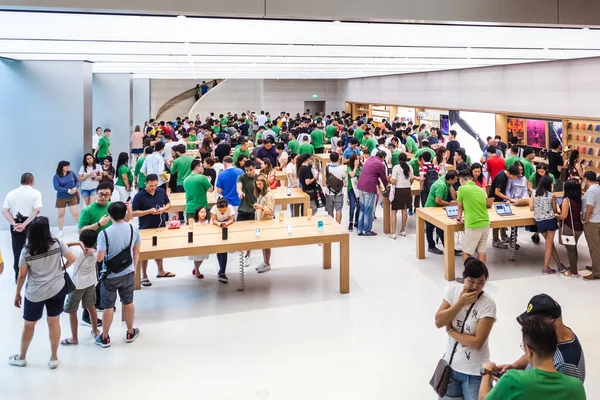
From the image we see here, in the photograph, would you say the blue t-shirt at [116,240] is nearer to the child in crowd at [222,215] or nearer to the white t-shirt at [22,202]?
the child in crowd at [222,215]

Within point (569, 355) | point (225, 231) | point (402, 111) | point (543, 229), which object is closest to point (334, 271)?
point (225, 231)

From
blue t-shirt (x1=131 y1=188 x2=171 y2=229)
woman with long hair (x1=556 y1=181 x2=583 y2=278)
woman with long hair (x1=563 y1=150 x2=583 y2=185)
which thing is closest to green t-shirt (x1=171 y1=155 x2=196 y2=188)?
blue t-shirt (x1=131 y1=188 x2=171 y2=229)

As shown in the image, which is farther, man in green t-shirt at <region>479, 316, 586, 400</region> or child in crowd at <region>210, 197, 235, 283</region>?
child in crowd at <region>210, 197, 235, 283</region>

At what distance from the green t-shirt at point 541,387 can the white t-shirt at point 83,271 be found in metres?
3.72

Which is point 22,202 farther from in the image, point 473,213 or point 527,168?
point 527,168

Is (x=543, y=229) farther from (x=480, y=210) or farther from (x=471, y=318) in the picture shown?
(x=471, y=318)

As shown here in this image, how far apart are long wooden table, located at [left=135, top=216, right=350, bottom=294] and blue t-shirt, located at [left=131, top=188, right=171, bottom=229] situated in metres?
0.21

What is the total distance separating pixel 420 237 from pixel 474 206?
4.49 feet

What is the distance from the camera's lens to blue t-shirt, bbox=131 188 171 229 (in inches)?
232

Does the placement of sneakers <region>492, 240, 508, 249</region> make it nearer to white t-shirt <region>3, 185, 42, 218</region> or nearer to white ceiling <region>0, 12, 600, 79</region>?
white ceiling <region>0, 12, 600, 79</region>

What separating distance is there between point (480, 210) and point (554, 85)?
710cm

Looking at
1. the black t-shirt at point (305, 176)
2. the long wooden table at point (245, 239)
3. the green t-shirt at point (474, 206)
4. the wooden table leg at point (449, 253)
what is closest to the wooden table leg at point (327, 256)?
the long wooden table at point (245, 239)

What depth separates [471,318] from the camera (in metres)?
2.69

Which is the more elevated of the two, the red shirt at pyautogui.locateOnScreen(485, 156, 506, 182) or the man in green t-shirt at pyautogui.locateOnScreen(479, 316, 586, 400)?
the red shirt at pyautogui.locateOnScreen(485, 156, 506, 182)
